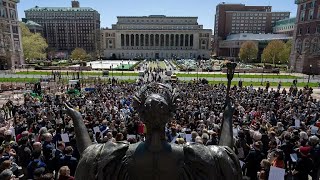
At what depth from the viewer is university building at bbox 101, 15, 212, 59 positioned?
486 ft

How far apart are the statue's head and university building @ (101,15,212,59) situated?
476 feet

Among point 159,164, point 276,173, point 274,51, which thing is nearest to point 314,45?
point 274,51

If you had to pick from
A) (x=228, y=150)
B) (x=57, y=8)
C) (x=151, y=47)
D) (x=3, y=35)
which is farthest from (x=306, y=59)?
(x=57, y=8)

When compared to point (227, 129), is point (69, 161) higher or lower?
lower

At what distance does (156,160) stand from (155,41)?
6097 inches

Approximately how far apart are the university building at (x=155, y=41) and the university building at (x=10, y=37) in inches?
2676

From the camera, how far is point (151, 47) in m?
151

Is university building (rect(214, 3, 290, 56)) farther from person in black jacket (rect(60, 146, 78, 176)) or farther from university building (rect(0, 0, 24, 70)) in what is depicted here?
person in black jacket (rect(60, 146, 78, 176))

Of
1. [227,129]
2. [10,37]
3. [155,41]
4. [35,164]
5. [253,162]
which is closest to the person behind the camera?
[227,129]

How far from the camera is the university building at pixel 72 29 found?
168m

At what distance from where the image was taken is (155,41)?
506ft

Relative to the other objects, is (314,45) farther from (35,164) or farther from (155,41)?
(155,41)

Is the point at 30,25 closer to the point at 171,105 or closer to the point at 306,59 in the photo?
the point at 306,59

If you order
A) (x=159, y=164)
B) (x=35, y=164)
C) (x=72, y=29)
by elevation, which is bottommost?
(x=35, y=164)
